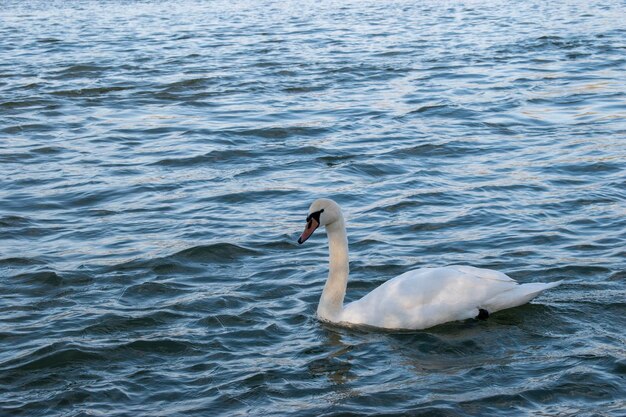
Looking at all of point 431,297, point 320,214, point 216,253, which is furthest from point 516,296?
point 216,253

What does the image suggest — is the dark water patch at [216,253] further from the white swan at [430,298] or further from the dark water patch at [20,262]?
the white swan at [430,298]

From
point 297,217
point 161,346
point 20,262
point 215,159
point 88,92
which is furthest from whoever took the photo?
point 88,92

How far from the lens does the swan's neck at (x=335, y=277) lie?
8766mm

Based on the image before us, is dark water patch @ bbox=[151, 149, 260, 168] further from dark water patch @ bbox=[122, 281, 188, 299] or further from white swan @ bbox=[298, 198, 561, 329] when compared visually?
white swan @ bbox=[298, 198, 561, 329]

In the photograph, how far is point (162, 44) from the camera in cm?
2325

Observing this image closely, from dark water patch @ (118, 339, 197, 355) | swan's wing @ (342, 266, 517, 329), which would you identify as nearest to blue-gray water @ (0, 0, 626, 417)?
dark water patch @ (118, 339, 197, 355)

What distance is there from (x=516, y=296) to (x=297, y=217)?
3439 millimetres

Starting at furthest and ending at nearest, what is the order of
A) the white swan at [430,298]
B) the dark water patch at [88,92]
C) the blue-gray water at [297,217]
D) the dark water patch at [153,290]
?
the dark water patch at [88,92] < the dark water patch at [153,290] < the white swan at [430,298] < the blue-gray water at [297,217]

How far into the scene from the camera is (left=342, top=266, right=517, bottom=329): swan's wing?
846 centimetres

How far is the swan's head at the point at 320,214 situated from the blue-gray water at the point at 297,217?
69cm

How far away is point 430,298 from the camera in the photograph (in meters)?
8.47

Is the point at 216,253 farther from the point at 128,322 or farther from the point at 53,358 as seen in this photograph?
the point at 53,358

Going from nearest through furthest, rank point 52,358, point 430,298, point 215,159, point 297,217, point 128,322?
point 52,358
point 430,298
point 128,322
point 297,217
point 215,159

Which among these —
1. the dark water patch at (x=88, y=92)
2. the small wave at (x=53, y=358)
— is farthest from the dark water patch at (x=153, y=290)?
the dark water patch at (x=88, y=92)
